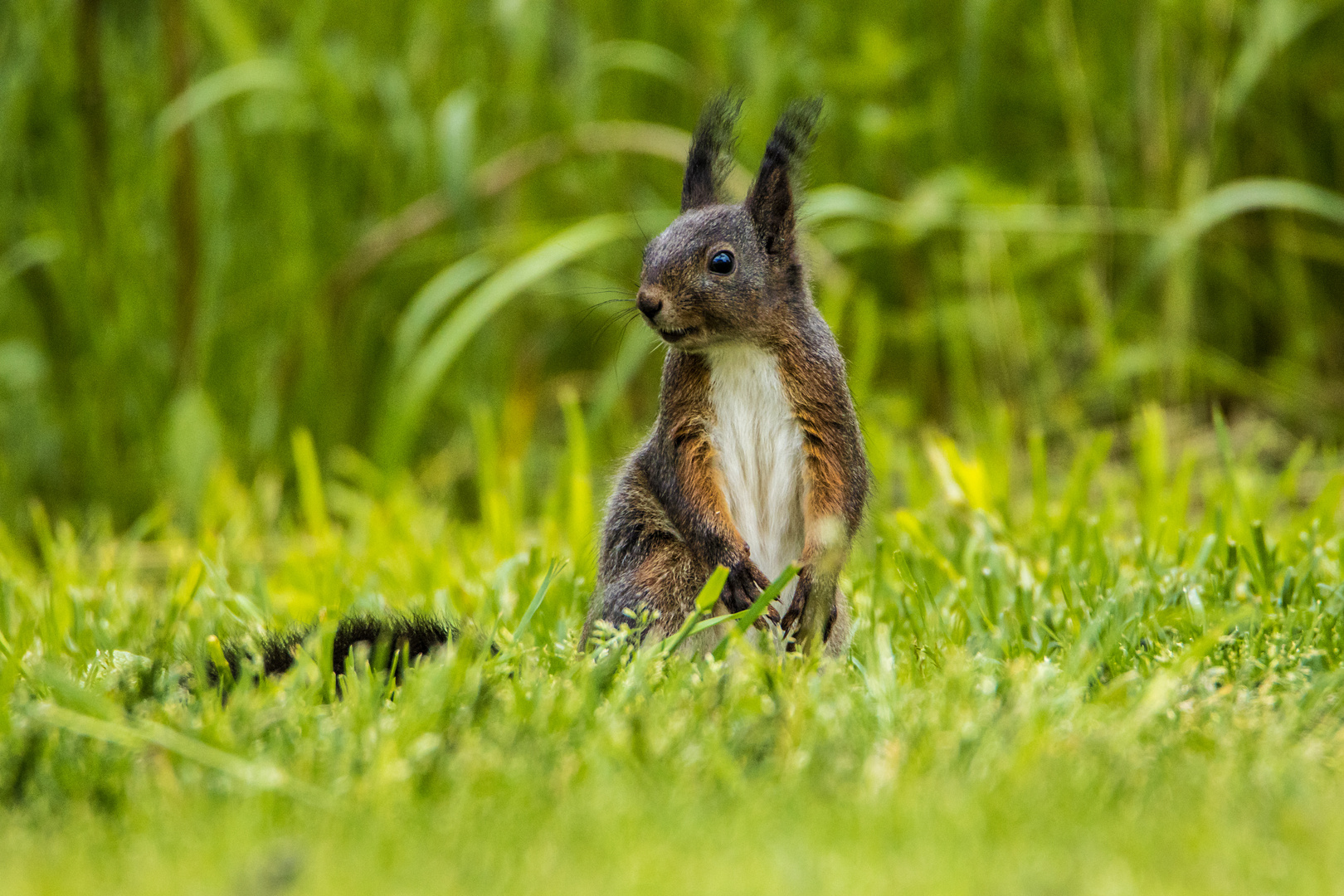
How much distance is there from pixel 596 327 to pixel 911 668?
402 cm

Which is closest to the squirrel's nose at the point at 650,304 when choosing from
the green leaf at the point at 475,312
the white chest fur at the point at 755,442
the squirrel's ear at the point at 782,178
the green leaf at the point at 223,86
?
the white chest fur at the point at 755,442

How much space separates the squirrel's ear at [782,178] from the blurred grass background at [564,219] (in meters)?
1.93

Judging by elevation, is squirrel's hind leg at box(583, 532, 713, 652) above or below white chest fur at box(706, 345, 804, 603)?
below

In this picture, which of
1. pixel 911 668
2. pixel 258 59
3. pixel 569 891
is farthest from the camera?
pixel 258 59

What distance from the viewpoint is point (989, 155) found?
613cm

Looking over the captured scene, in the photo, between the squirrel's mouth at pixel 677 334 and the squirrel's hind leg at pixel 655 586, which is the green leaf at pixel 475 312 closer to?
the squirrel's mouth at pixel 677 334

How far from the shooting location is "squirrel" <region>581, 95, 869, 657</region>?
8.77ft

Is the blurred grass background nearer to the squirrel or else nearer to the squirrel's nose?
the squirrel

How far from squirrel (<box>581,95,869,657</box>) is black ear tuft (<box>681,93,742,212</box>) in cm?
13

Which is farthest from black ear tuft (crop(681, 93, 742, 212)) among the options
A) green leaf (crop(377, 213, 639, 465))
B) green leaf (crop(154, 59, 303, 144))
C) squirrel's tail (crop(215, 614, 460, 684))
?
green leaf (crop(154, 59, 303, 144))

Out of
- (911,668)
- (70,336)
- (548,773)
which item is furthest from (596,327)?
(548,773)

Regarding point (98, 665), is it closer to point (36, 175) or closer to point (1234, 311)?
point (36, 175)

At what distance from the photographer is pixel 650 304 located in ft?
8.86

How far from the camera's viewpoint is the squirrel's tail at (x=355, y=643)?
2.44 metres
